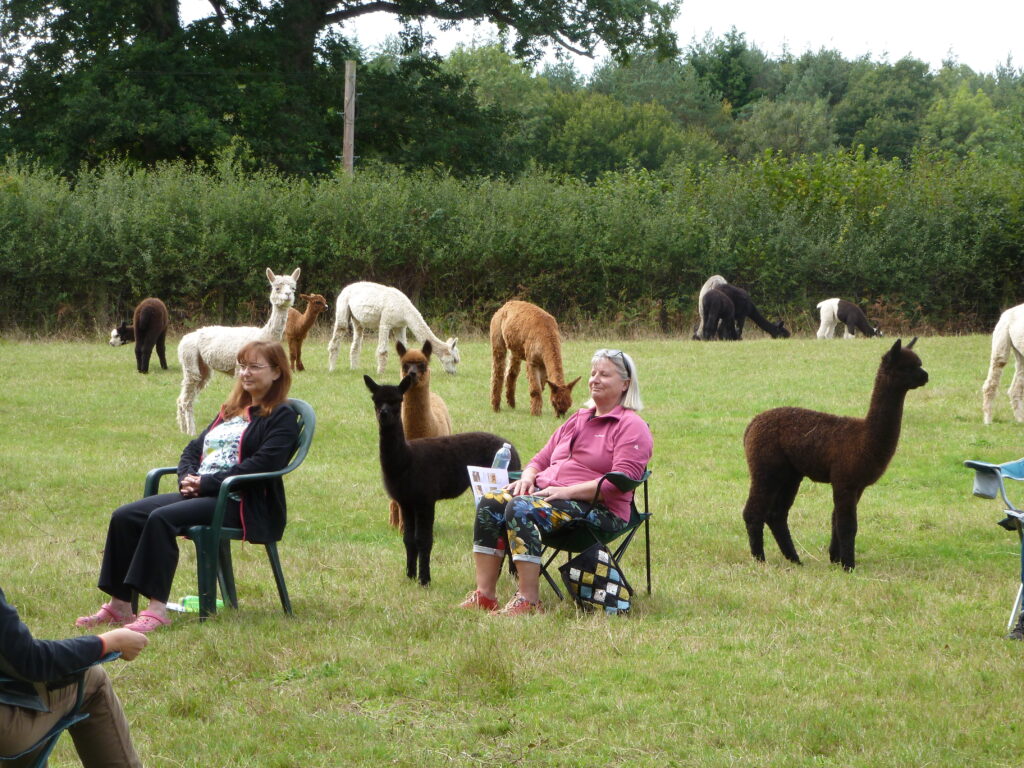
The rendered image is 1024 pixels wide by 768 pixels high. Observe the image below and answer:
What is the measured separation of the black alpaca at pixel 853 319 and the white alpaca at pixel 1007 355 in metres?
11.8

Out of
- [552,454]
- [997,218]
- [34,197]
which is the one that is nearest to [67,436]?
[552,454]

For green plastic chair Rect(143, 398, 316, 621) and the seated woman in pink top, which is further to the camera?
the seated woman in pink top

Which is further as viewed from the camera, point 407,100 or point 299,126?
point 407,100

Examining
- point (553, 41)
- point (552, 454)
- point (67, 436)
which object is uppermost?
point (553, 41)

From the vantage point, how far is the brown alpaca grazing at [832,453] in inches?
278

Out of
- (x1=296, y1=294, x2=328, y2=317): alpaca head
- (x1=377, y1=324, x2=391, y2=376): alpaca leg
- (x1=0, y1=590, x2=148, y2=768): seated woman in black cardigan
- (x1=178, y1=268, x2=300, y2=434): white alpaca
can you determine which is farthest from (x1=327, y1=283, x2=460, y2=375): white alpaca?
(x1=0, y1=590, x2=148, y2=768): seated woman in black cardigan

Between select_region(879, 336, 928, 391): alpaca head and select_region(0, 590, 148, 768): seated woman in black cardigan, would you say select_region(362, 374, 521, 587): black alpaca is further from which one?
select_region(0, 590, 148, 768): seated woman in black cardigan

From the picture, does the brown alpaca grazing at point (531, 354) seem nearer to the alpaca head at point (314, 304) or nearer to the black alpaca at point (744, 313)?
the alpaca head at point (314, 304)

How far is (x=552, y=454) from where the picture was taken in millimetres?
6566

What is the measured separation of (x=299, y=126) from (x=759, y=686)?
3057 cm

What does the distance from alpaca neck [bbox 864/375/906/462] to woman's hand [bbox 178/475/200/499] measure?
386 centimetres

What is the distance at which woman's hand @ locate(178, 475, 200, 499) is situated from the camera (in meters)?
5.93

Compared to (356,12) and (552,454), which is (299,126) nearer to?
(356,12)

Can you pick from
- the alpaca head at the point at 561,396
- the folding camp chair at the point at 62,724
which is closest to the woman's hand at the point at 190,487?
the folding camp chair at the point at 62,724
